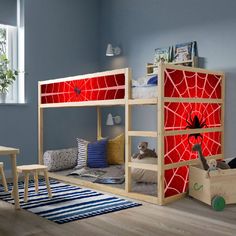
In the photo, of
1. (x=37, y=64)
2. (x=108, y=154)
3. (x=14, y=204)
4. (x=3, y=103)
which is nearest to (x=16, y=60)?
(x=37, y=64)

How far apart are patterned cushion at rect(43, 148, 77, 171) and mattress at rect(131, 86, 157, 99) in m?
1.65

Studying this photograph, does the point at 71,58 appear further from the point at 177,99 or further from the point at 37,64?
the point at 177,99

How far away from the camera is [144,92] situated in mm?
3197

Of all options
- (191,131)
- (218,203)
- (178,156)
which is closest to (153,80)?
(191,131)

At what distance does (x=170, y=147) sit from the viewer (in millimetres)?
3174

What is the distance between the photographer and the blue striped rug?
9.11 ft

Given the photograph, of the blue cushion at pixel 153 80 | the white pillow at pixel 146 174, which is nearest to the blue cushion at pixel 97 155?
the white pillow at pixel 146 174

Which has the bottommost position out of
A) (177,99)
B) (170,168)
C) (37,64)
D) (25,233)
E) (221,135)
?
(25,233)

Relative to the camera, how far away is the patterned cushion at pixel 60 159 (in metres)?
4.50

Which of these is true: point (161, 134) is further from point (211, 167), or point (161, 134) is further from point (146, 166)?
point (211, 167)

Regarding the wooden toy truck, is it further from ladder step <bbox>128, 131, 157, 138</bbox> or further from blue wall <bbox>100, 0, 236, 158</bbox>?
blue wall <bbox>100, 0, 236, 158</bbox>

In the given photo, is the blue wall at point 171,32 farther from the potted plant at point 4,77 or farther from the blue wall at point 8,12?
the potted plant at point 4,77

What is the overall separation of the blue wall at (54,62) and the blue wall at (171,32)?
0.27 m

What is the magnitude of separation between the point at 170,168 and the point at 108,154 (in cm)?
167
